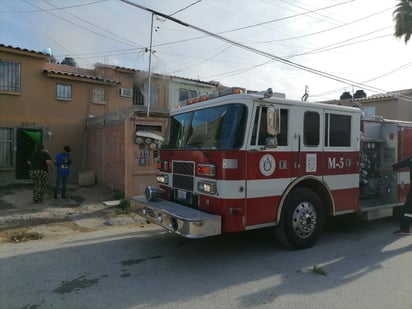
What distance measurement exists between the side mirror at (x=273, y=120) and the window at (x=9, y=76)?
1245 cm

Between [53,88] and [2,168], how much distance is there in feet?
12.9

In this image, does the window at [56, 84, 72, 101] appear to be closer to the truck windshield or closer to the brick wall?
the brick wall

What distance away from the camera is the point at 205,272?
15.8ft

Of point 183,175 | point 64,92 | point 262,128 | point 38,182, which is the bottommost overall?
point 38,182

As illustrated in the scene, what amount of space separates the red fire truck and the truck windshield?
2 cm

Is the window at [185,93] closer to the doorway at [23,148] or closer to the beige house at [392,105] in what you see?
the doorway at [23,148]

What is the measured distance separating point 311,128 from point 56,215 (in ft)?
21.5

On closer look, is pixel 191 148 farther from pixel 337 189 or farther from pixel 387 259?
pixel 387 259

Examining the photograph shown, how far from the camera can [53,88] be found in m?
14.4

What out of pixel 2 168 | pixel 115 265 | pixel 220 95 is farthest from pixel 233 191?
pixel 2 168

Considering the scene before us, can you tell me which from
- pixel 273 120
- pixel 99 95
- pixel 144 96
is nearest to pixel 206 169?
pixel 273 120

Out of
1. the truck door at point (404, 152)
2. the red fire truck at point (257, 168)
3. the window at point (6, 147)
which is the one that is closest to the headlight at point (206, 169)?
the red fire truck at point (257, 168)

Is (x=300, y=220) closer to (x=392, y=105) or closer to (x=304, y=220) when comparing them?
(x=304, y=220)

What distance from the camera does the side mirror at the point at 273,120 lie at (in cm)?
485
